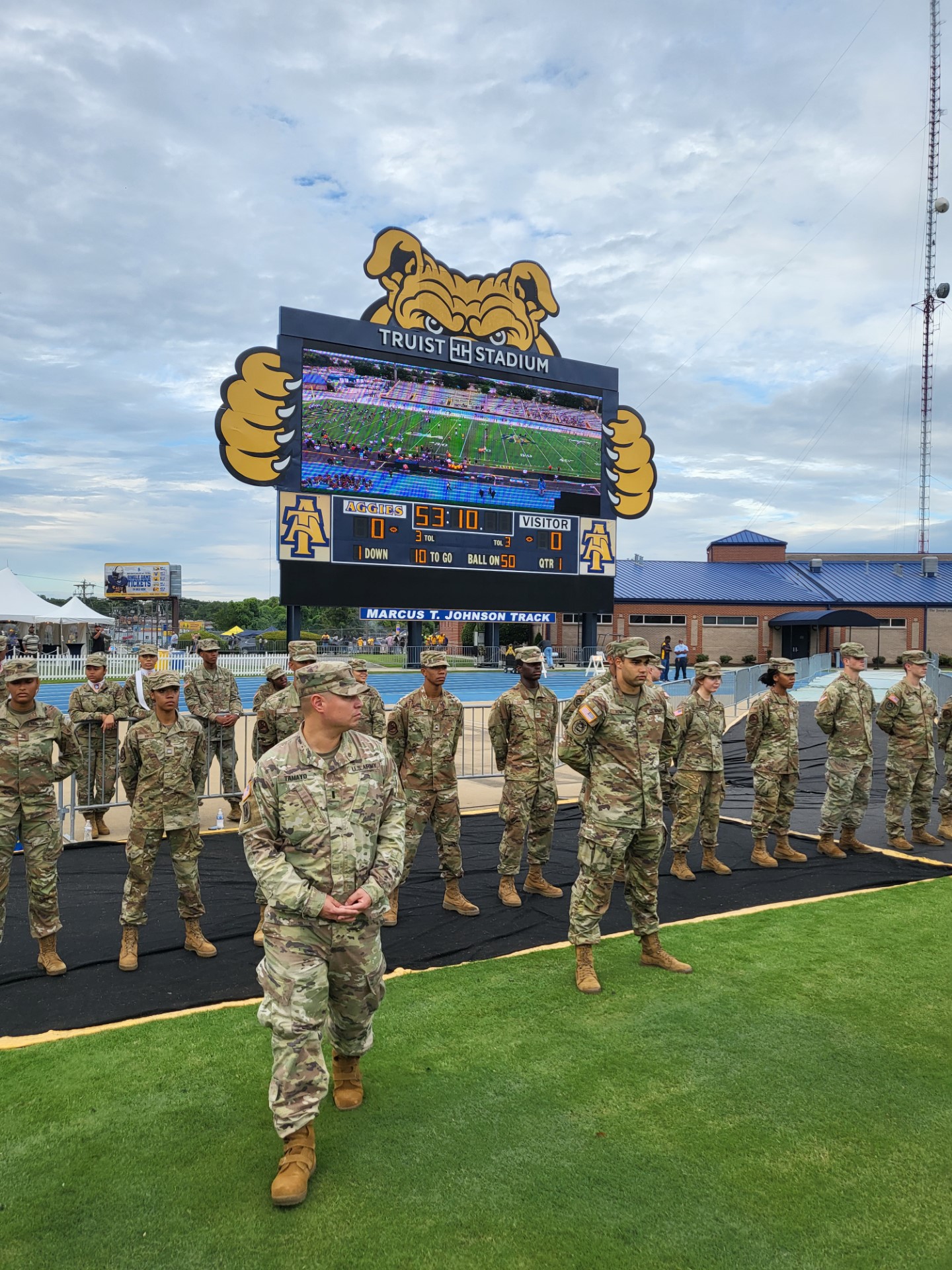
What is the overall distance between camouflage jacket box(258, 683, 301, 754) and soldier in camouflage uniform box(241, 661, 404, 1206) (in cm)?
400

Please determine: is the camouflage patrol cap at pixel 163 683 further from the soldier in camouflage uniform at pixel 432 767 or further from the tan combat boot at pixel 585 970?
the tan combat boot at pixel 585 970

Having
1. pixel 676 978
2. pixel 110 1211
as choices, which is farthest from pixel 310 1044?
pixel 676 978

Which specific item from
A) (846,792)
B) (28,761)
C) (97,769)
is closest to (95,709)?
(97,769)

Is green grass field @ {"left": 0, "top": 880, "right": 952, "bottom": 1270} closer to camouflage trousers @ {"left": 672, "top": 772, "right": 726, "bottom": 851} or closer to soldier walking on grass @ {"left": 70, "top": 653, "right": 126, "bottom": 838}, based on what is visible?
camouflage trousers @ {"left": 672, "top": 772, "right": 726, "bottom": 851}

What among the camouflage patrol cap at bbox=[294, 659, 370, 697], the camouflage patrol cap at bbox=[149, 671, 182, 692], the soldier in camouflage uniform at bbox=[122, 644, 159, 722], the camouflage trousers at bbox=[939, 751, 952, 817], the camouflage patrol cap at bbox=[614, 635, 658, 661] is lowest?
the camouflage trousers at bbox=[939, 751, 952, 817]

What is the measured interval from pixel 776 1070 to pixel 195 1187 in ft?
9.03

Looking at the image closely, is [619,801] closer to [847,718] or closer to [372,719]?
[372,719]

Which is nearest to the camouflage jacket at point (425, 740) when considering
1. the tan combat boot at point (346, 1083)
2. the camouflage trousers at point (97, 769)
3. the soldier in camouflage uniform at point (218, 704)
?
the tan combat boot at point (346, 1083)

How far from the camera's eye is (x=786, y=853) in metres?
8.09

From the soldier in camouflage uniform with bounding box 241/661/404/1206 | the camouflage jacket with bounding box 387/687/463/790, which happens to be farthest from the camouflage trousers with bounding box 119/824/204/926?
the soldier in camouflage uniform with bounding box 241/661/404/1206

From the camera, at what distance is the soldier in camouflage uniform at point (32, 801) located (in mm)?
5230

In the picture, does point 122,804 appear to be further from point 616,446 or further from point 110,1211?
point 616,446

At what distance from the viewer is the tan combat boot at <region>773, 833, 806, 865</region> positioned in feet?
26.4

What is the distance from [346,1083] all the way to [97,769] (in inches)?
264
